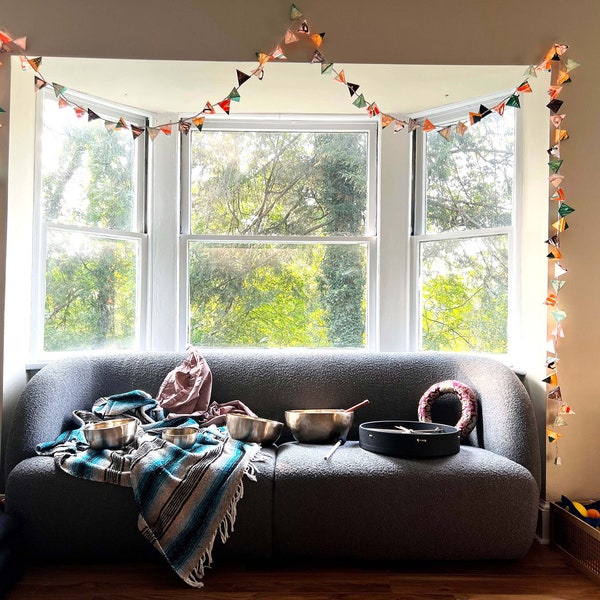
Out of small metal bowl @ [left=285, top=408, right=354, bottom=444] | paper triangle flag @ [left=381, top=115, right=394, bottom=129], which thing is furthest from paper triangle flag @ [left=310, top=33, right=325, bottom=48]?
small metal bowl @ [left=285, top=408, right=354, bottom=444]

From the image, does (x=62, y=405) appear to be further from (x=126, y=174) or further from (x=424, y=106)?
(x=424, y=106)

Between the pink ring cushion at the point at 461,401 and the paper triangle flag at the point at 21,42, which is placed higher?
the paper triangle flag at the point at 21,42

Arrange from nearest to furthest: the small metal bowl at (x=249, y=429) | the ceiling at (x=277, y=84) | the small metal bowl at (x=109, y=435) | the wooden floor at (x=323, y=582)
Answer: the wooden floor at (x=323, y=582)
the small metal bowl at (x=109, y=435)
the small metal bowl at (x=249, y=429)
the ceiling at (x=277, y=84)

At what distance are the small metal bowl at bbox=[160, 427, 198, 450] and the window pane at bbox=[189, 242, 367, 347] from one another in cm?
93

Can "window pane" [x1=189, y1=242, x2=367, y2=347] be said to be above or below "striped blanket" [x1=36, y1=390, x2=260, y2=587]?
above

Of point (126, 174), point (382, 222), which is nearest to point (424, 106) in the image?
point (382, 222)

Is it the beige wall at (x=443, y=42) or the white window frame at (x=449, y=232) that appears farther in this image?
the white window frame at (x=449, y=232)

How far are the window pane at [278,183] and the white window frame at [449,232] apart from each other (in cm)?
31

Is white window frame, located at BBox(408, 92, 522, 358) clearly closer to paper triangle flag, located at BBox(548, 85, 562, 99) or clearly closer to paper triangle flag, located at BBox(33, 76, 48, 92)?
paper triangle flag, located at BBox(548, 85, 562, 99)

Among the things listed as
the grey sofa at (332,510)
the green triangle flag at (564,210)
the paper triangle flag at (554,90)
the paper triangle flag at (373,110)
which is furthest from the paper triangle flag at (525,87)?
the grey sofa at (332,510)

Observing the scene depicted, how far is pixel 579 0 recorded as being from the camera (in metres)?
2.29

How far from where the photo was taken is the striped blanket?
5.77ft

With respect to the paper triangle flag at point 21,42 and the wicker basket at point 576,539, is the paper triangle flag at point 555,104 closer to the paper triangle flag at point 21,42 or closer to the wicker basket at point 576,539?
the wicker basket at point 576,539

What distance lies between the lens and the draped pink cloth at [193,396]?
2.29 meters
